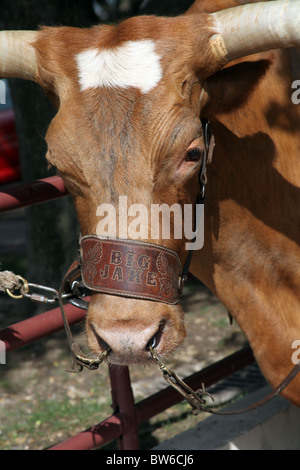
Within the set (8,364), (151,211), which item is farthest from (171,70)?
A: (8,364)

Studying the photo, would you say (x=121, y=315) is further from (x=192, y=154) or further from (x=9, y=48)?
(x=9, y=48)

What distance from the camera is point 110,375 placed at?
3.50 meters

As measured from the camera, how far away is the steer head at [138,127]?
264cm

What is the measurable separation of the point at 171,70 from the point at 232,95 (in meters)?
0.43

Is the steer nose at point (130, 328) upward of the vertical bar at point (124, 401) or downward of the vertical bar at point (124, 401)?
upward

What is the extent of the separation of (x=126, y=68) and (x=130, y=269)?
2.71 feet

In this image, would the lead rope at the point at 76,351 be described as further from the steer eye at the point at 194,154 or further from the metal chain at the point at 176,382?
the steer eye at the point at 194,154

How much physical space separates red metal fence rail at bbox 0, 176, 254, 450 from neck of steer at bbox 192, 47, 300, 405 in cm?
64

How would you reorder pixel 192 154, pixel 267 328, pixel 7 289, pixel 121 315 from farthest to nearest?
1. pixel 267 328
2. pixel 7 289
3. pixel 192 154
4. pixel 121 315

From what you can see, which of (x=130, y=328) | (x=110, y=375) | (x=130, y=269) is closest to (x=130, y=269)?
(x=130, y=269)

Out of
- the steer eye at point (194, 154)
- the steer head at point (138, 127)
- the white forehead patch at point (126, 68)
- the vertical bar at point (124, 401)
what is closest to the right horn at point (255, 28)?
the steer head at point (138, 127)

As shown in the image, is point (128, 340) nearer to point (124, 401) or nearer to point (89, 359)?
point (89, 359)

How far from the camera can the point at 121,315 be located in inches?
102

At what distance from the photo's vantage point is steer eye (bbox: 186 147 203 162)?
9.02 ft
